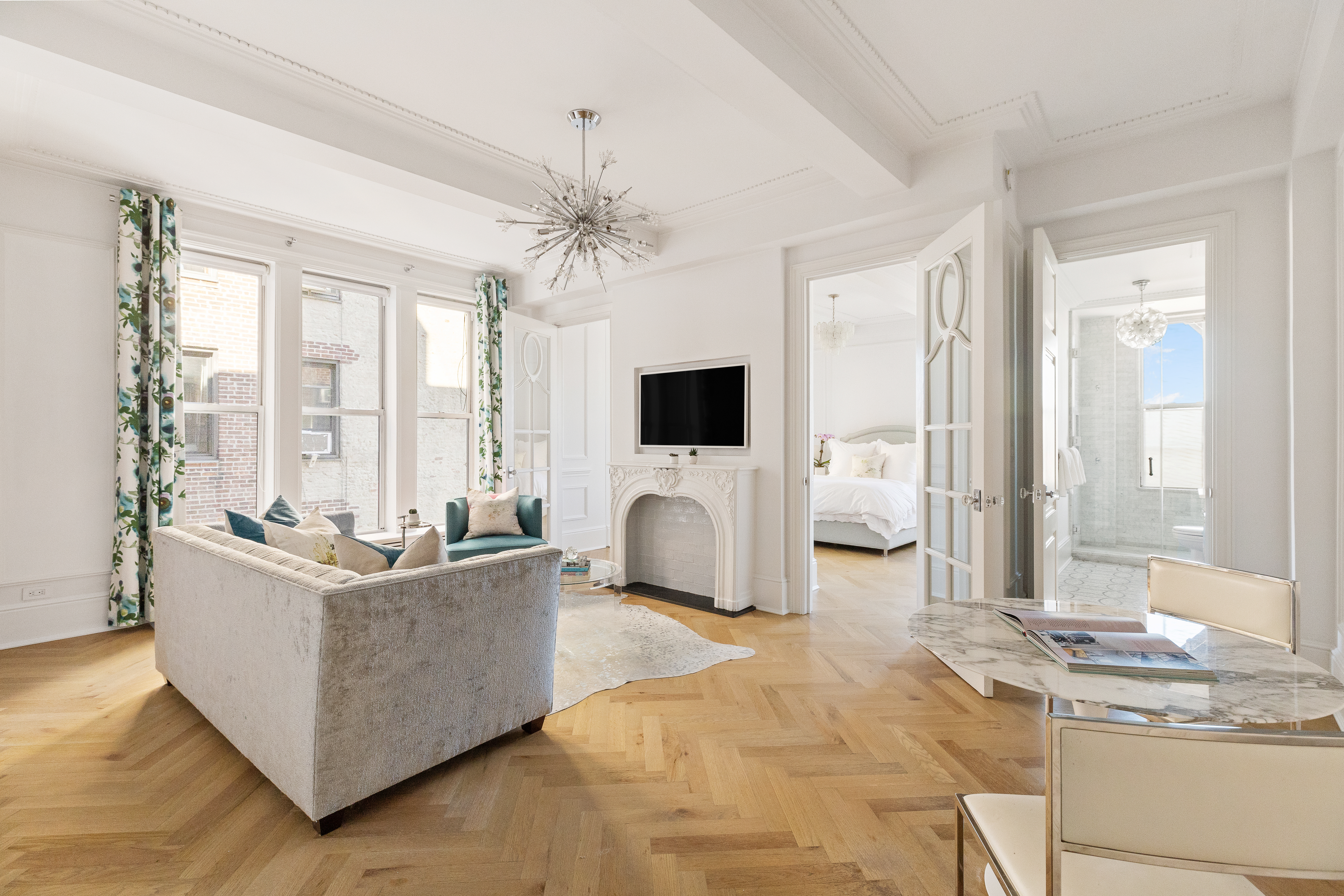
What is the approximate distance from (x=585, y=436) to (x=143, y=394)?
3.47m

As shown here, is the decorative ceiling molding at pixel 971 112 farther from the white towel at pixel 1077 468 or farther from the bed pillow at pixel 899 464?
the bed pillow at pixel 899 464

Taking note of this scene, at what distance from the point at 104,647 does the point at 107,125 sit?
8.93ft

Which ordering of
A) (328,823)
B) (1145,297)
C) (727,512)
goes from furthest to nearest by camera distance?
(1145,297), (727,512), (328,823)

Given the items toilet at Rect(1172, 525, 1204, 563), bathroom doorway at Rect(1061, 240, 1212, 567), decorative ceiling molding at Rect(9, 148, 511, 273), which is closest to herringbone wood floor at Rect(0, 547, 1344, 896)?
decorative ceiling molding at Rect(9, 148, 511, 273)

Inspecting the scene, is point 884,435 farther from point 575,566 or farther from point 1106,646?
point 1106,646

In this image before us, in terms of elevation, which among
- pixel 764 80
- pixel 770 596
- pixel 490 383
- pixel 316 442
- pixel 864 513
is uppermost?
pixel 764 80

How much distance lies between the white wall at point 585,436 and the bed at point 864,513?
2.20 metres

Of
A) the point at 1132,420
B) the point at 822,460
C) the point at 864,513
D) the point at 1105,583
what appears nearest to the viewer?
the point at 1105,583

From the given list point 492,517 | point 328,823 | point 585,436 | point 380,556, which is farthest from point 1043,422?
point 585,436

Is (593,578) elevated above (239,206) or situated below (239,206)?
below

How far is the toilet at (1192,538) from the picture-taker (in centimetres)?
525

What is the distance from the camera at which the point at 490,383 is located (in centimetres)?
554

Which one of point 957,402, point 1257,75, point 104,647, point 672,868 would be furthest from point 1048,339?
point 104,647

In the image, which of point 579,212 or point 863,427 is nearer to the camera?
point 579,212
